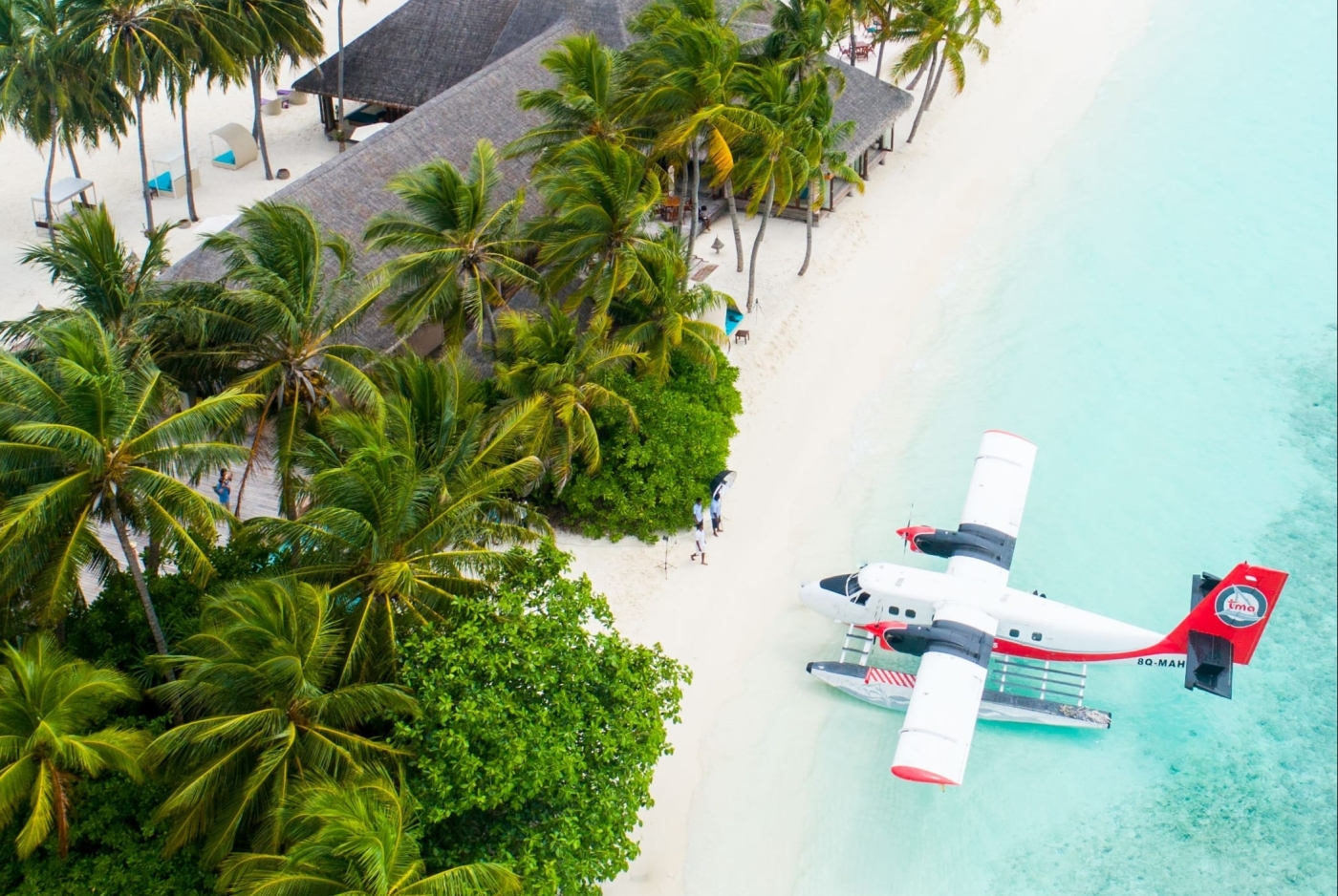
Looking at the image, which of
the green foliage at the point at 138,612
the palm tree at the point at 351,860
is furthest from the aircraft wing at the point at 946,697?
the green foliage at the point at 138,612

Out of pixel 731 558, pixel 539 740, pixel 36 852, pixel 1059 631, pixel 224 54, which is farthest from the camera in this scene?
pixel 224 54

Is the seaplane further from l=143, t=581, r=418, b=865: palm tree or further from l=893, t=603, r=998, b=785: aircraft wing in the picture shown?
l=143, t=581, r=418, b=865: palm tree

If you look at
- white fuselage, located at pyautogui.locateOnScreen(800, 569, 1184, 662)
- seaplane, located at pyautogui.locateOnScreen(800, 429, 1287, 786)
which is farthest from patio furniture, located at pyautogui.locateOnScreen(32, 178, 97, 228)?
white fuselage, located at pyautogui.locateOnScreen(800, 569, 1184, 662)

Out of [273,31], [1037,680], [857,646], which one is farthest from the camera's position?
[273,31]

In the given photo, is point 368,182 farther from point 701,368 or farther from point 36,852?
point 36,852

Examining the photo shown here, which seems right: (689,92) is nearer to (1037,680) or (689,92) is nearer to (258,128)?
(1037,680)

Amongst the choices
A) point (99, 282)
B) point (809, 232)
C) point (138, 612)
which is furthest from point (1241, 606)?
point (99, 282)

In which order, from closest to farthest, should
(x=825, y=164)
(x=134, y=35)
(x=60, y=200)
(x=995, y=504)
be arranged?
(x=995, y=504) < (x=134, y=35) < (x=825, y=164) < (x=60, y=200)

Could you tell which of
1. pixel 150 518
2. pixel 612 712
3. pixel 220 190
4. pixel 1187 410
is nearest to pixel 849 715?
pixel 612 712
